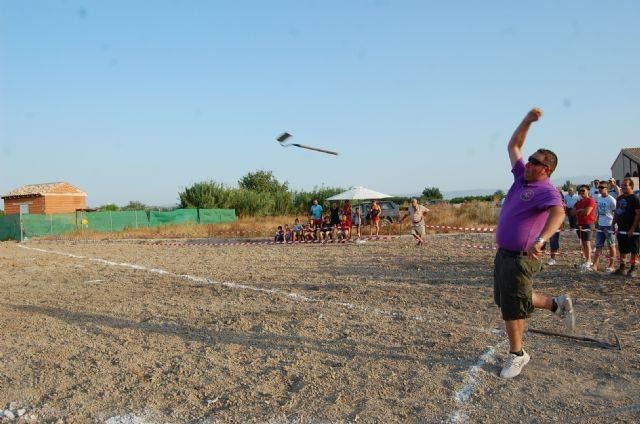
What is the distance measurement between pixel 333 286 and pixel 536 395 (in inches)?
198

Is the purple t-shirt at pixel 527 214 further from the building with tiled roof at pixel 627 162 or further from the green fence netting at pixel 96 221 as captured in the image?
the building with tiled roof at pixel 627 162

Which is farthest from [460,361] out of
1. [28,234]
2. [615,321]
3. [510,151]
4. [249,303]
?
[28,234]

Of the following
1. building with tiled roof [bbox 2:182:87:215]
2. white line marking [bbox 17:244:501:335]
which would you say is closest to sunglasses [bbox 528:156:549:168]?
white line marking [bbox 17:244:501:335]

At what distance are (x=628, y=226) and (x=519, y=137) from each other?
5897 mm

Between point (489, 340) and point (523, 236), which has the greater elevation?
point (523, 236)

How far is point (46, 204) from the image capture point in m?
55.8

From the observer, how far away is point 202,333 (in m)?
5.94

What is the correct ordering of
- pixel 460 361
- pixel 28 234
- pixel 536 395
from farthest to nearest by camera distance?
1. pixel 28 234
2. pixel 460 361
3. pixel 536 395

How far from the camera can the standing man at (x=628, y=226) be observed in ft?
30.7

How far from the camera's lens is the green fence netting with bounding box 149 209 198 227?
3634 centimetres

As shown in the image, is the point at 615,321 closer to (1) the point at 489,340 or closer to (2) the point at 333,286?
(1) the point at 489,340

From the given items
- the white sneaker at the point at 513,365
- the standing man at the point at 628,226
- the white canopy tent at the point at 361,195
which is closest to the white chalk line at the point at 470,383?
the white sneaker at the point at 513,365

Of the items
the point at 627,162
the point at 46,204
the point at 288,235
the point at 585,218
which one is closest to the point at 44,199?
the point at 46,204

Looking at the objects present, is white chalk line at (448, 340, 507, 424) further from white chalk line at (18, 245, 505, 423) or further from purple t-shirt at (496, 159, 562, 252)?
purple t-shirt at (496, 159, 562, 252)
